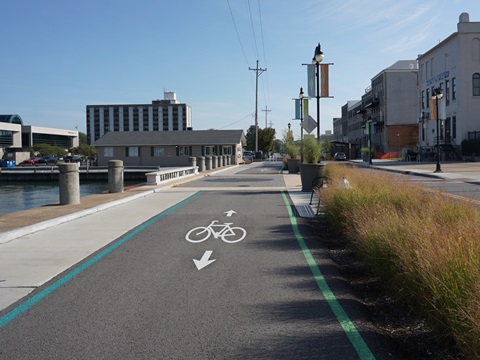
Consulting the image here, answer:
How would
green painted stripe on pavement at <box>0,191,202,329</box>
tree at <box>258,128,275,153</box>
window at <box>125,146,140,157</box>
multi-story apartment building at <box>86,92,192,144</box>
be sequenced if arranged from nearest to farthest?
green painted stripe on pavement at <box>0,191,202,329</box>, window at <box>125,146,140,157</box>, tree at <box>258,128,275,153</box>, multi-story apartment building at <box>86,92,192,144</box>

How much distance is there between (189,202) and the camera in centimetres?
1802

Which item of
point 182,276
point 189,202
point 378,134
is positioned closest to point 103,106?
point 378,134

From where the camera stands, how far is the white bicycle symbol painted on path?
10562mm

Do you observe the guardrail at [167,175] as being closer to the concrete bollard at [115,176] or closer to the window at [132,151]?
the concrete bollard at [115,176]

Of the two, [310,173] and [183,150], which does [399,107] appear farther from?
[310,173]

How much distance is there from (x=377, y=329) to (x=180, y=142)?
64.2m

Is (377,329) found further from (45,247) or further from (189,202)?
(189,202)

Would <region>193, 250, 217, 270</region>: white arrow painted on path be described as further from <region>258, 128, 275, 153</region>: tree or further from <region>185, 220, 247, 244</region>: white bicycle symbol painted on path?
<region>258, 128, 275, 153</region>: tree

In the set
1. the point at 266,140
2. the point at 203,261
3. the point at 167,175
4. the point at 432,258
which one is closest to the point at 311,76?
the point at 167,175

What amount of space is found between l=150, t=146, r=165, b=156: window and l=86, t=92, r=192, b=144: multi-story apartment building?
94589 mm

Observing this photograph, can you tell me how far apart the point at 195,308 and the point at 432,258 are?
267cm

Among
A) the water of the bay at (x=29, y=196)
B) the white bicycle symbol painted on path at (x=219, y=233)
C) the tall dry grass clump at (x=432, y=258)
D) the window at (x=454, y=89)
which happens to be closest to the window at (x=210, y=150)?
the water of the bay at (x=29, y=196)

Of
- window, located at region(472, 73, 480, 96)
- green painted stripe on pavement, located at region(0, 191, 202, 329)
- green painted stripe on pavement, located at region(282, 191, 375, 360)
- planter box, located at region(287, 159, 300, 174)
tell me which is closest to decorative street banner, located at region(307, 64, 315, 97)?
green painted stripe on pavement, located at region(0, 191, 202, 329)

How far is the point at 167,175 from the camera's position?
30062 mm
